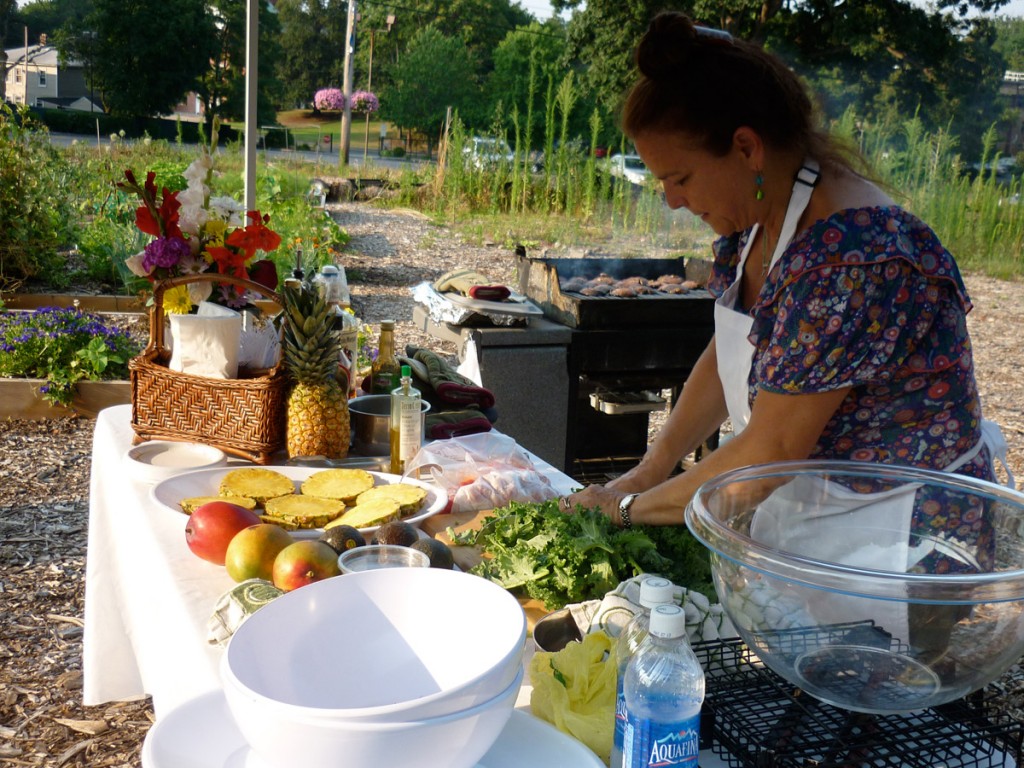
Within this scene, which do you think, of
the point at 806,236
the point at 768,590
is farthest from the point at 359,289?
the point at 768,590

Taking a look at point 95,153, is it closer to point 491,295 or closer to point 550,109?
point 550,109

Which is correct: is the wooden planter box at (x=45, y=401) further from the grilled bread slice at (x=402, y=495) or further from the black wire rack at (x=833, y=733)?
the black wire rack at (x=833, y=733)

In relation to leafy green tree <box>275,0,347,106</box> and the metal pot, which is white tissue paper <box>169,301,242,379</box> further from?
leafy green tree <box>275,0,347,106</box>

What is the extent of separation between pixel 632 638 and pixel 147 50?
149 ft

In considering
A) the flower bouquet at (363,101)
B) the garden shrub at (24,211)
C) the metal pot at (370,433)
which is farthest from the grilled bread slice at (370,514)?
the flower bouquet at (363,101)

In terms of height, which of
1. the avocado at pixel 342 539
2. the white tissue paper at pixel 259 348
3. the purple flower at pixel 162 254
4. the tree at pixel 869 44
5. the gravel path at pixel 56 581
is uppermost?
the tree at pixel 869 44

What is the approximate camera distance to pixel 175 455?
2615 millimetres

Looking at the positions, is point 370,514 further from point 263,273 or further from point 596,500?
point 263,273

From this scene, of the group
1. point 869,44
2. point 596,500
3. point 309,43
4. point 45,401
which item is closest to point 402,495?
point 596,500

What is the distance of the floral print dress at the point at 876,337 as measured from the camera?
1.83m

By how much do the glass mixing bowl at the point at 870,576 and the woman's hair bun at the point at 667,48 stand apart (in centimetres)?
91

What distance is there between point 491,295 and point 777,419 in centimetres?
326

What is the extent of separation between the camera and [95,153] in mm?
14984

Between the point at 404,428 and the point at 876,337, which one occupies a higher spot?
the point at 876,337
